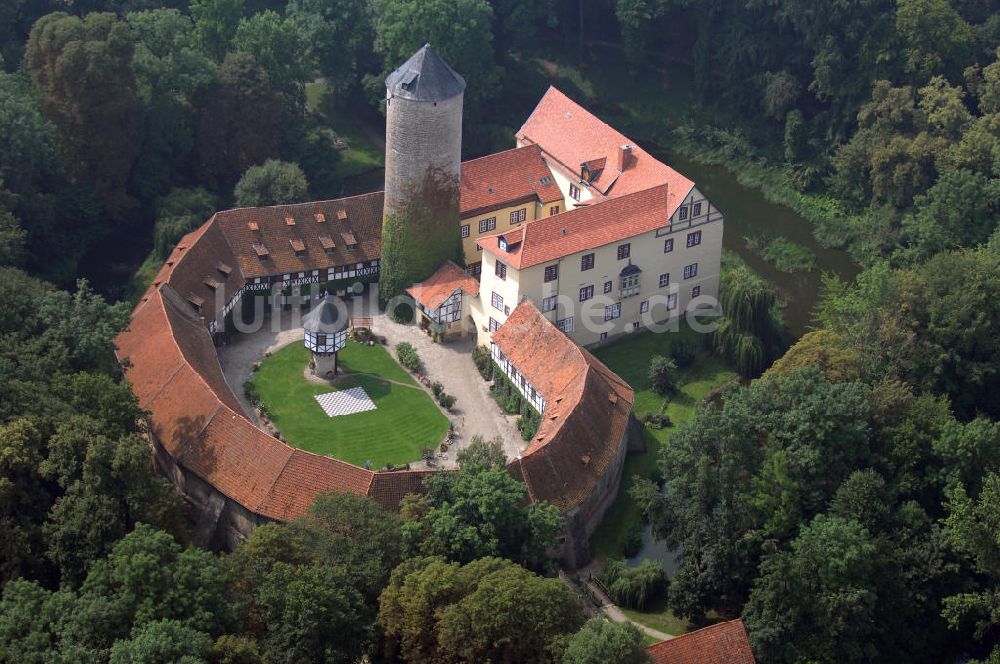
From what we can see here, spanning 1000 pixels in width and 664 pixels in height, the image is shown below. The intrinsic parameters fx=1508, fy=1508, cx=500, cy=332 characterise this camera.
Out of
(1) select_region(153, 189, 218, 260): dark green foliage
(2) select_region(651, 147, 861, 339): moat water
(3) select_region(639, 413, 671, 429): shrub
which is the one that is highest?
(1) select_region(153, 189, 218, 260): dark green foliage

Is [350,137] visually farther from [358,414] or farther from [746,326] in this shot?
[746,326]

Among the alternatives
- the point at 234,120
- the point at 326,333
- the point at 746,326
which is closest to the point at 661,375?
the point at 746,326

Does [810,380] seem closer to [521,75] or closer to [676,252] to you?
[676,252]

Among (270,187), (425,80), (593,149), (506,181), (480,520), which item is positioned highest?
(425,80)

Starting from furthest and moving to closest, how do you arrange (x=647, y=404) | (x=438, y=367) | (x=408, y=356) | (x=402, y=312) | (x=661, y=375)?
(x=402, y=312)
(x=438, y=367)
(x=408, y=356)
(x=661, y=375)
(x=647, y=404)

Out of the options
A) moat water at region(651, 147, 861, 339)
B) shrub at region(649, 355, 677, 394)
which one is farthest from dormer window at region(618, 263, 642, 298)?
moat water at region(651, 147, 861, 339)

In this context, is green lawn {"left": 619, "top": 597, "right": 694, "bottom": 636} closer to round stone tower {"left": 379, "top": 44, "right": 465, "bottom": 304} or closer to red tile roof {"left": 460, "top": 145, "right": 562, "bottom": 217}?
round stone tower {"left": 379, "top": 44, "right": 465, "bottom": 304}
